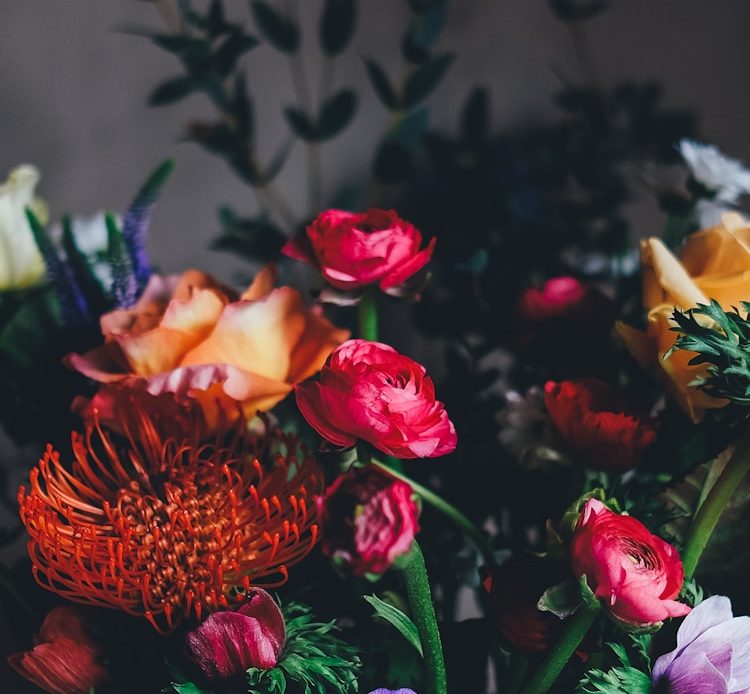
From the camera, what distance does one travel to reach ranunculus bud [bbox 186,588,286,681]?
1.18ft

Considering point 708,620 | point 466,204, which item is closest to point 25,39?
point 466,204

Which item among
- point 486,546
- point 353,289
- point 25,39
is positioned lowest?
point 486,546

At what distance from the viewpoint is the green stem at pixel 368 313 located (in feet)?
1.41

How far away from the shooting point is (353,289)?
0.42 meters

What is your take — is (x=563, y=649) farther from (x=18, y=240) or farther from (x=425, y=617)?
(x=18, y=240)

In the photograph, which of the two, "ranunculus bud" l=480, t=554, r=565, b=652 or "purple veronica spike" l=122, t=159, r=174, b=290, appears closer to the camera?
"ranunculus bud" l=480, t=554, r=565, b=652

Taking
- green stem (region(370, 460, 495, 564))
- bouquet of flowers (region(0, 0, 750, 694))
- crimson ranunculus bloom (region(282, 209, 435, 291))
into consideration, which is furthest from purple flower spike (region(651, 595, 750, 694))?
crimson ranunculus bloom (region(282, 209, 435, 291))

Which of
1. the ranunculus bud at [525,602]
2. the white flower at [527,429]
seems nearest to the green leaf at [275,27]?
the white flower at [527,429]

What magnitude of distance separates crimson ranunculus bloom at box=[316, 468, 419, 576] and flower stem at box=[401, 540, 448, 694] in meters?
0.03

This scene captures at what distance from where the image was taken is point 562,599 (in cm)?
34

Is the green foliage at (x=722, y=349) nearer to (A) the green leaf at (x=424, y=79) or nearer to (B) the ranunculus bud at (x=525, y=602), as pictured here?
(B) the ranunculus bud at (x=525, y=602)

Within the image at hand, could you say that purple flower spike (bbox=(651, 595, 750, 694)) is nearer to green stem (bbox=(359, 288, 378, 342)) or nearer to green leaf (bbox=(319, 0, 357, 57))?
green stem (bbox=(359, 288, 378, 342))

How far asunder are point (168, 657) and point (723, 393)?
272mm

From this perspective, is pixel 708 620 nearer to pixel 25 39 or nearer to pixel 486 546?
pixel 486 546
